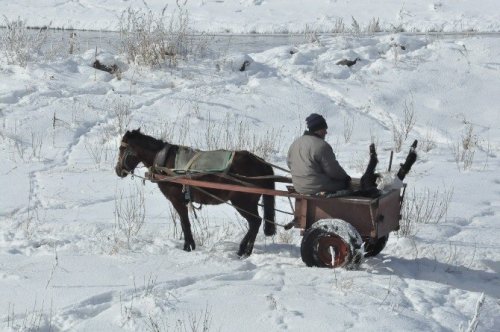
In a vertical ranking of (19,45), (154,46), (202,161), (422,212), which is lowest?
(422,212)

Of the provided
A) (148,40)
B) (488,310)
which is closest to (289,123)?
(148,40)

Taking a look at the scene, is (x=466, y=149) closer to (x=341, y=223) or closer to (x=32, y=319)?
(x=341, y=223)

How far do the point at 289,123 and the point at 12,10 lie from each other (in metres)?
15.2

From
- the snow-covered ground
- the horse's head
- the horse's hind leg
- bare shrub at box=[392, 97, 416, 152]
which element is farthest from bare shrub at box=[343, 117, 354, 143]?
the snow-covered ground

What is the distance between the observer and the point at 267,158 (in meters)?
12.2

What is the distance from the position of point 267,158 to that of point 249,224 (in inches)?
154

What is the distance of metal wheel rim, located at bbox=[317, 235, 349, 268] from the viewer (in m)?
7.45

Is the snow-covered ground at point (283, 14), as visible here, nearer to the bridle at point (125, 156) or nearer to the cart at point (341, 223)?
the bridle at point (125, 156)

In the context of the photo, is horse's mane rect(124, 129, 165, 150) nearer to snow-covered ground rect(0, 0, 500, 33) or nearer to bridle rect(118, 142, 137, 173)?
bridle rect(118, 142, 137, 173)

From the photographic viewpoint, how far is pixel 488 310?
672 centimetres

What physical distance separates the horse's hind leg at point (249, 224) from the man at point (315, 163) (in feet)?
2.61

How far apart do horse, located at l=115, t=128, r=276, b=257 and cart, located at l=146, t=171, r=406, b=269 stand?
0.41 metres

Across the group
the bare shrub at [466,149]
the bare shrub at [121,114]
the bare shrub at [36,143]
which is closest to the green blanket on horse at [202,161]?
the bare shrub at [36,143]

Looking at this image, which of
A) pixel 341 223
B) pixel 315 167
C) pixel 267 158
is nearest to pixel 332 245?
pixel 341 223
